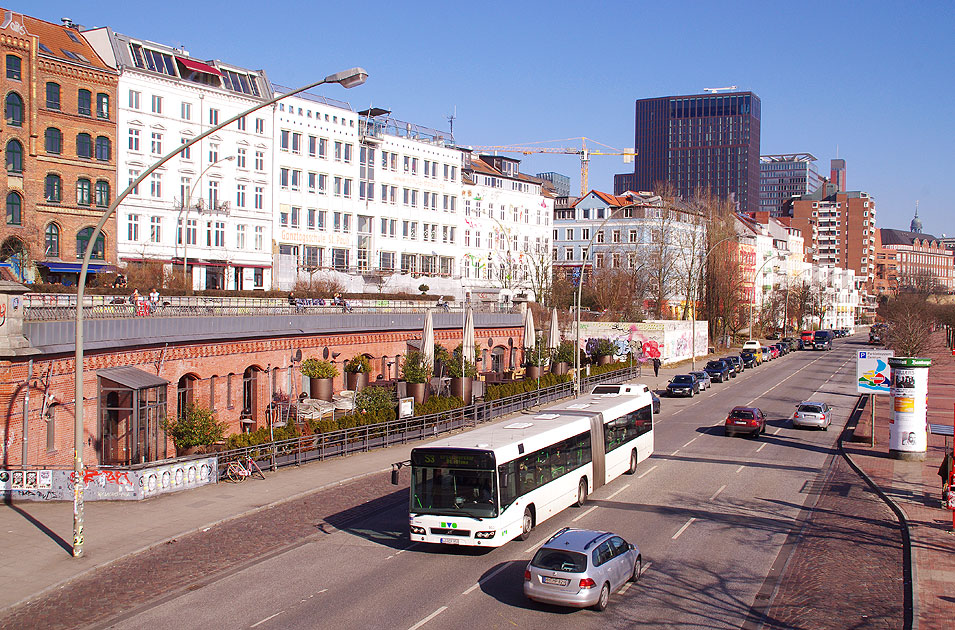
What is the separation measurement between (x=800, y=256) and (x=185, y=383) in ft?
499

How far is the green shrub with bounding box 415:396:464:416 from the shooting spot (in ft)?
112

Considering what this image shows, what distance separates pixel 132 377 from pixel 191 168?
34.0 metres

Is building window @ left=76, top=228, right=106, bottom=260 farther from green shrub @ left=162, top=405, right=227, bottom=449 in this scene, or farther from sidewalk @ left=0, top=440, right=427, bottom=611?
sidewalk @ left=0, top=440, right=427, bottom=611

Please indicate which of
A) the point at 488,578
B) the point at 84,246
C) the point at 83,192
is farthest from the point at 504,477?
the point at 83,192

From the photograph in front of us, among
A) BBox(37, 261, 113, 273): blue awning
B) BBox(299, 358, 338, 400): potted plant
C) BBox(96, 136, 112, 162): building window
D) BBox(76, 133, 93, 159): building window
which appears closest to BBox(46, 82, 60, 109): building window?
BBox(76, 133, 93, 159): building window

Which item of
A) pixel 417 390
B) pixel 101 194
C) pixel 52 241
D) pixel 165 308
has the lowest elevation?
pixel 417 390

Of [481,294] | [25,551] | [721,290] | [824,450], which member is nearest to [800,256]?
[721,290]

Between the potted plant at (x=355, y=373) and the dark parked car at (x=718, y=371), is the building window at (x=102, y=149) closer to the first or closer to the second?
the potted plant at (x=355, y=373)

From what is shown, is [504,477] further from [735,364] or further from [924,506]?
[735,364]

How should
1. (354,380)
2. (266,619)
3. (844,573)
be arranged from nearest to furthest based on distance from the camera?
1. (266,619)
2. (844,573)
3. (354,380)

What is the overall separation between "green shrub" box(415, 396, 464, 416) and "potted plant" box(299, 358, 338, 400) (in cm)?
431

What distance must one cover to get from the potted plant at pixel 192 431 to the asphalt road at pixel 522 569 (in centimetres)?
639

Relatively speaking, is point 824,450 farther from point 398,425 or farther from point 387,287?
point 387,287

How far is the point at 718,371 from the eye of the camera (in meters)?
61.2
